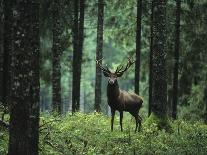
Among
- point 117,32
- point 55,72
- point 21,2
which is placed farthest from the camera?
point 117,32

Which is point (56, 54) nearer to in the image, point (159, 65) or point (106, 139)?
point (159, 65)

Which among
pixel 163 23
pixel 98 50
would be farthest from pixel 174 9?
pixel 163 23

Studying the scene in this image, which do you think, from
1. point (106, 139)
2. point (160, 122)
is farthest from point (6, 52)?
point (160, 122)

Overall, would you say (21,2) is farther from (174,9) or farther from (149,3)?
(174,9)

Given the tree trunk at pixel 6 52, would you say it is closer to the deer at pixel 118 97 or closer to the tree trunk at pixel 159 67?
the deer at pixel 118 97

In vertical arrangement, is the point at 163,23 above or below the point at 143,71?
above

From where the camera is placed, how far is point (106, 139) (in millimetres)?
15477

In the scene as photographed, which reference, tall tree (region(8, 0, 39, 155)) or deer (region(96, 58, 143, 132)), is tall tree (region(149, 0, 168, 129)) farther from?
tall tree (region(8, 0, 39, 155))

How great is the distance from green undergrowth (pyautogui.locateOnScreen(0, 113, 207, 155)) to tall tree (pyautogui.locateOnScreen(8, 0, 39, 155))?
121 centimetres

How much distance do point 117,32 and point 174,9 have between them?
13.5 feet

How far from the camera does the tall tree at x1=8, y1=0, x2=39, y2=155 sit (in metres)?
10.6

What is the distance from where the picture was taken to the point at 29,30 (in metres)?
10.6

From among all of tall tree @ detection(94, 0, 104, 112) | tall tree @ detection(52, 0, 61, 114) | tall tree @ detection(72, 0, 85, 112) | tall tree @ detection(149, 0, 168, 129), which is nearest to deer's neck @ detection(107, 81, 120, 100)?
tall tree @ detection(149, 0, 168, 129)

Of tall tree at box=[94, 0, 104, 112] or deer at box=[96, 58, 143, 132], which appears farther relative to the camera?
tall tree at box=[94, 0, 104, 112]
